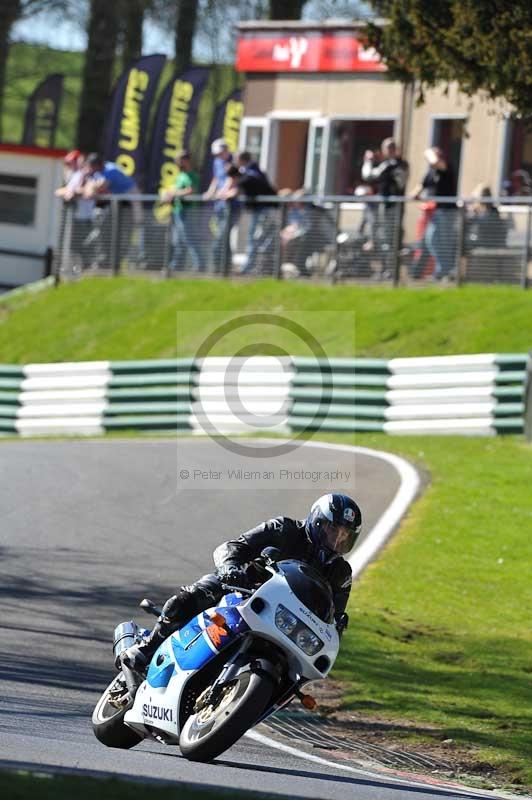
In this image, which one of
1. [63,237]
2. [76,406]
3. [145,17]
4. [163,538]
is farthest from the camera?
[145,17]

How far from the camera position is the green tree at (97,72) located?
37.6 meters

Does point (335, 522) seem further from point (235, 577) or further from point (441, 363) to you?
point (441, 363)

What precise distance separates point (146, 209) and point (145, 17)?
875 inches

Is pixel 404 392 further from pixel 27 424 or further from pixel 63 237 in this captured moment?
pixel 63 237

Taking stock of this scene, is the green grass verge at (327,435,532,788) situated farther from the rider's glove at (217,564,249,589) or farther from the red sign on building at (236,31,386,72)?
the red sign on building at (236,31,386,72)

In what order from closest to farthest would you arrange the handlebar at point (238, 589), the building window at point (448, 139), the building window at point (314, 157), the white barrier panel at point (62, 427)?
the handlebar at point (238, 589) < the white barrier panel at point (62, 427) < the building window at point (448, 139) < the building window at point (314, 157)

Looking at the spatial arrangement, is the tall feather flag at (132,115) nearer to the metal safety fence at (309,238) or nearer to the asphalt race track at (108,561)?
the metal safety fence at (309,238)

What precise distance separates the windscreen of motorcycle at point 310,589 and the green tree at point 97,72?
3036 cm

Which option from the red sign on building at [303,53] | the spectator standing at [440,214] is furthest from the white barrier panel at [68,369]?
the red sign on building at [303,53]

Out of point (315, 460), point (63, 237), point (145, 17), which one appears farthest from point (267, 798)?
point (145, 17)

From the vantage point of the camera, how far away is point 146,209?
25094 millimetres

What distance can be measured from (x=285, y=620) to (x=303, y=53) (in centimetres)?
2225

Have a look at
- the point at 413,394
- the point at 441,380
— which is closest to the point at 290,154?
the point at 413,394

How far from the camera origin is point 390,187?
869 inches
